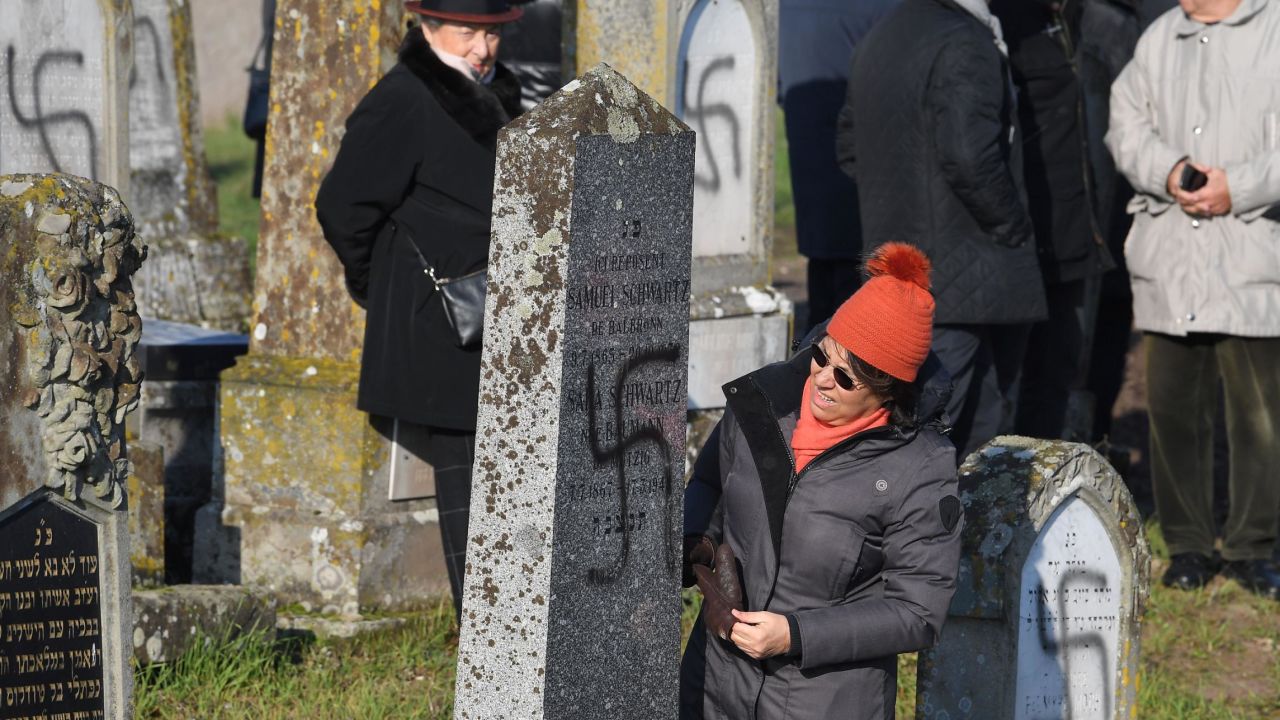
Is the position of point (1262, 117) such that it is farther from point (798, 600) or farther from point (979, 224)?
point (798, 600)

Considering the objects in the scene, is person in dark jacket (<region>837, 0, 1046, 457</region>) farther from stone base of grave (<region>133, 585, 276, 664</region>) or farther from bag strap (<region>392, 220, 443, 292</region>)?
stone base of grave (<region>133, 585, 276, 664</region>)

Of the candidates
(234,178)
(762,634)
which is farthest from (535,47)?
(234,178)

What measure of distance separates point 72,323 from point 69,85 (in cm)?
287

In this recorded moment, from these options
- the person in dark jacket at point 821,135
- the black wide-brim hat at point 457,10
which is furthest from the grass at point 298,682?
the person in dark jacket at point 821,135

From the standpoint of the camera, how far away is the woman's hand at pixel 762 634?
360 cm

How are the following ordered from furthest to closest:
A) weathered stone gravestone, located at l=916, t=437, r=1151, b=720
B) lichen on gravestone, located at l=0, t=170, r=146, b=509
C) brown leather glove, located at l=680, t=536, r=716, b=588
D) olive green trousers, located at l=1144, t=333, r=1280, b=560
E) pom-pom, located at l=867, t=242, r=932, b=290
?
olive green trousers, located at l=1144, t=333, r=1280, b=560, weathered stone gravestone, located at l=916, t=437, r=1151, b=720, lichen on gravestone, located at l=0, t=170, r=146, b=509, brown leather glove, located at l=680, t=536, r=716, b=588, pom-pom, located at l=867, t=242, r=932, b=290

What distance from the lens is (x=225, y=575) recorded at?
250 inches

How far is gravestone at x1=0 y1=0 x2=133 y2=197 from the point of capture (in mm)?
6766

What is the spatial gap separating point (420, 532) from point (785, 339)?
6.08 ft

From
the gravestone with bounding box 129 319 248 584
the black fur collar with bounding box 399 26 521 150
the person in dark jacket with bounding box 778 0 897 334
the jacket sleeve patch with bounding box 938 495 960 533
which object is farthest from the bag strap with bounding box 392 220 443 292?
the person in dark jacket with bounding box 778 0 897 334

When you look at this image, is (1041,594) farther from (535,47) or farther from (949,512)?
(535,47)

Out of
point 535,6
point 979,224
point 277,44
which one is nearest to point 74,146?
point 277,44

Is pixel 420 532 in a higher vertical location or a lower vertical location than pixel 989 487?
lower

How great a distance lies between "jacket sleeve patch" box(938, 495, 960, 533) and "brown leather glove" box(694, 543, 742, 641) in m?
0.44
